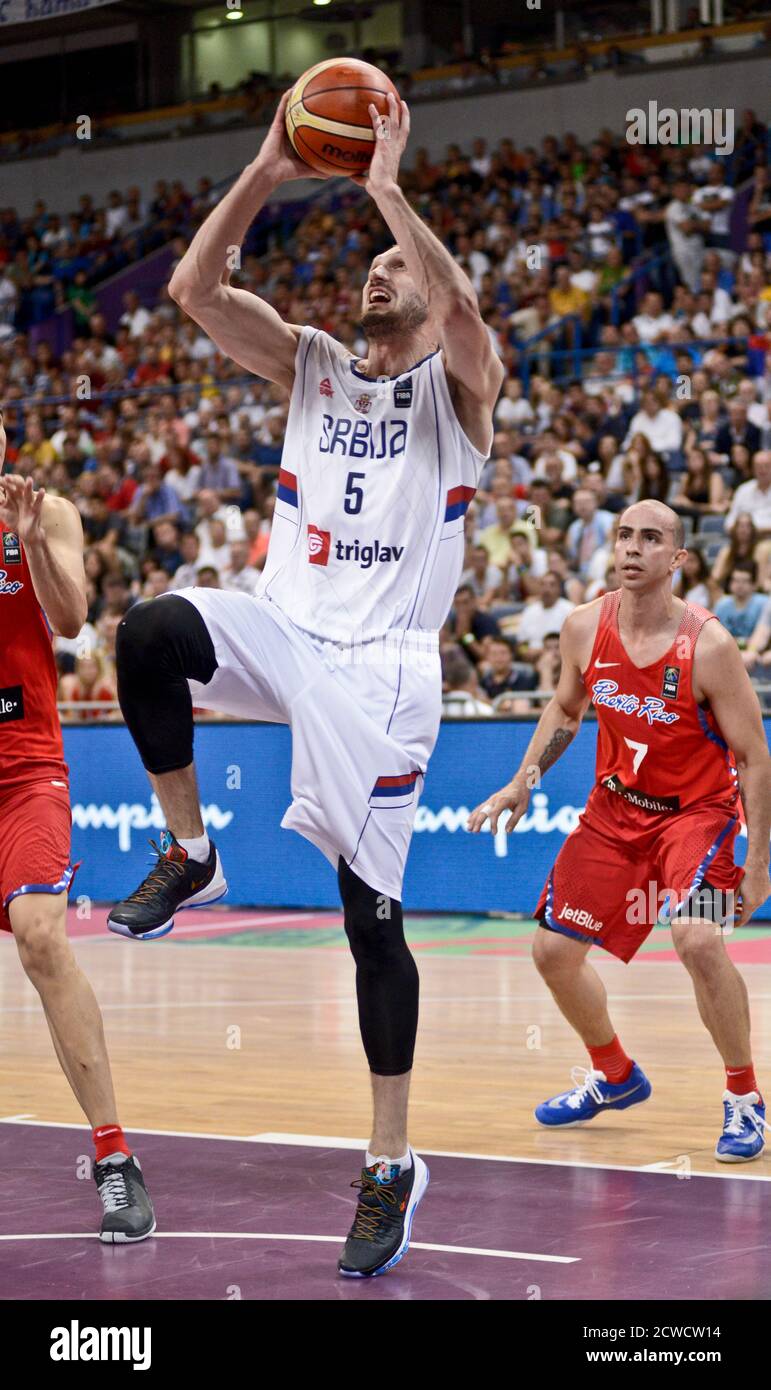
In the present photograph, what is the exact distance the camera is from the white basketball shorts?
424 cm

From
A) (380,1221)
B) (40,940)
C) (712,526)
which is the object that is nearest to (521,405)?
(712,526)

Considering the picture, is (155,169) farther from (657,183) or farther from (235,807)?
(235,807)

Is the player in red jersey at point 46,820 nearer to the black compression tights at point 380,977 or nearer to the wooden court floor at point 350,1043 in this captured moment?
the black compression tights at point 380,977

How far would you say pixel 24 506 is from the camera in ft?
14.9

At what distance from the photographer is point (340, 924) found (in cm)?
1173

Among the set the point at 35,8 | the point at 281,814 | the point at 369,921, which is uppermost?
the point at 35,8

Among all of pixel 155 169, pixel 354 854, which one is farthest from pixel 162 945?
pixel 155 169

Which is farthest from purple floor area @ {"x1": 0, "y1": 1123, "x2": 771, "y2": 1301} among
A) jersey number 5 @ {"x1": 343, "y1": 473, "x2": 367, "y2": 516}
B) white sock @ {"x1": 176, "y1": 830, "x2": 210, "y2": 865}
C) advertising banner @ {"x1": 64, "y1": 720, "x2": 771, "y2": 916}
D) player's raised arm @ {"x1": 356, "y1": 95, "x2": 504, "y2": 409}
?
advertising banner @ {"x1": 64, "y1": 720, "x2": 771, "y2": 916}

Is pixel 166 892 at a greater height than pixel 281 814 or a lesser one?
greater

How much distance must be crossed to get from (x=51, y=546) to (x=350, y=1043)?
3.56 metres

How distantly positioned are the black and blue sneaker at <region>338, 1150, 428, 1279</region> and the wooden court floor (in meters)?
1.29

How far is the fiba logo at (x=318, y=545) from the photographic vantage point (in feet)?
14.5

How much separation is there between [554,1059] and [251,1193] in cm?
251

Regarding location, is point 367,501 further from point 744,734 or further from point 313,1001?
point 313,1001
